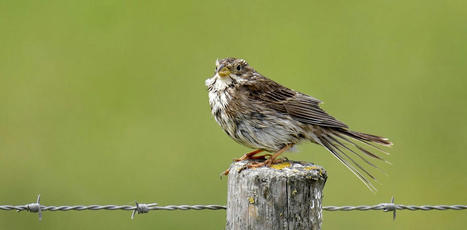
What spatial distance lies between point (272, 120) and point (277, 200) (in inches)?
60.9

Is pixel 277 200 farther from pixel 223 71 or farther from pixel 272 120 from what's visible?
pixel 223 71

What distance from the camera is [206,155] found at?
1192 cm

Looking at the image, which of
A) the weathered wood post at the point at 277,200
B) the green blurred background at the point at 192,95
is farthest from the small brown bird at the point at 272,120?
the green blurred background at the point at 192,95

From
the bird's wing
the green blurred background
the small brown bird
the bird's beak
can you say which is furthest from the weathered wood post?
the green blurred background

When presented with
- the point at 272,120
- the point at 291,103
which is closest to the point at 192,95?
the point at 291,103

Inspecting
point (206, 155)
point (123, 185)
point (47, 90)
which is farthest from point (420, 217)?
point (47, 90)

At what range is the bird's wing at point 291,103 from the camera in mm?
6809

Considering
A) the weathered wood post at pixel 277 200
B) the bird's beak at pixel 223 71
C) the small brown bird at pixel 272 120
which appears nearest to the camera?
the weathered wood post at pixel 277 200

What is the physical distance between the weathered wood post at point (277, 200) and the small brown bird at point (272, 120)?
43.0 inches

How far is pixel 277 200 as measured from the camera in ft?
17.3

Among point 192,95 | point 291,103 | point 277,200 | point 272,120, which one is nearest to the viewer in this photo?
point 277,200

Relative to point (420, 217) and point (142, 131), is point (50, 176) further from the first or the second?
point (420, 217)

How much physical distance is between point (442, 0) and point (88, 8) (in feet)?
20.4

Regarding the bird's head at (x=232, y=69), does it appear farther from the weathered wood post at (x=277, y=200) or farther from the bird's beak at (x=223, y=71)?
the weathered wood post at (x=277, y=200)
